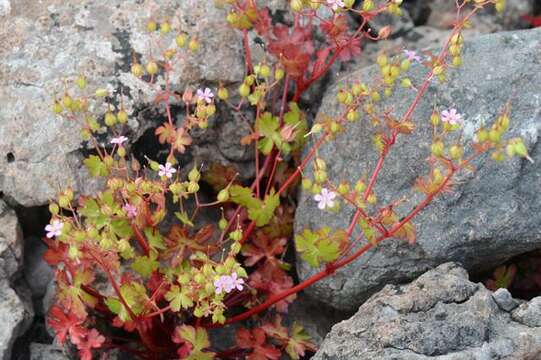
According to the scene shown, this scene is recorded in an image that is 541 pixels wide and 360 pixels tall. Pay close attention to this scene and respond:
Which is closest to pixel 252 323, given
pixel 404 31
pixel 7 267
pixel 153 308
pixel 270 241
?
pixel 270 241

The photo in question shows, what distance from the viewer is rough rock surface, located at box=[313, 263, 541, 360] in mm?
2779

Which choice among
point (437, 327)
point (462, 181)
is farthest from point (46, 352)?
point (462, 181)

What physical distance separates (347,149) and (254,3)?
2.60 ft

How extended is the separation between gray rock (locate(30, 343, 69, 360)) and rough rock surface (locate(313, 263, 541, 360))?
120 cm

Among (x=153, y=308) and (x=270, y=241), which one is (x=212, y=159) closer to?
(x=270, y=241)

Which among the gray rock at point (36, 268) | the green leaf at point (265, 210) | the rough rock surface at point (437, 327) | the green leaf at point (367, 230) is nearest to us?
the rough rock surface at point (437, 327)

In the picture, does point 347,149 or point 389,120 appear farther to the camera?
point 347,149

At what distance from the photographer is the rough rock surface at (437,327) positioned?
2779 mm

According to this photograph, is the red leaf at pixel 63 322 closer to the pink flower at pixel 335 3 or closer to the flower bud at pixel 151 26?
the flower bud at pixel 151 26

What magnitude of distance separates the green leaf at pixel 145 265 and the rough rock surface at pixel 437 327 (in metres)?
0.80

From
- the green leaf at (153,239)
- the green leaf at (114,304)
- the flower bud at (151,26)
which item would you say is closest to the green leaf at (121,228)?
the green leaf at (153,239)

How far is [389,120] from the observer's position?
122 inches

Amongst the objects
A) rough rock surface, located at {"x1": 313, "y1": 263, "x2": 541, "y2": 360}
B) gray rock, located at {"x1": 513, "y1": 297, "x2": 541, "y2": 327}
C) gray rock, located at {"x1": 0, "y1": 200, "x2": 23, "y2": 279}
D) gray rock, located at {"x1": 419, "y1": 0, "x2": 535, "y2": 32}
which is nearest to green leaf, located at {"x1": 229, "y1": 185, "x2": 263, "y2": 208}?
rough rock surface, located at {"x1": 313, "y1": 263, "x2": 541, "y2": 360}

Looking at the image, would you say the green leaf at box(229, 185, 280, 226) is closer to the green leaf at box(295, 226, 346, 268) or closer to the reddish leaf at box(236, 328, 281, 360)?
the green leaf at box(295, 226, 346, 268)
